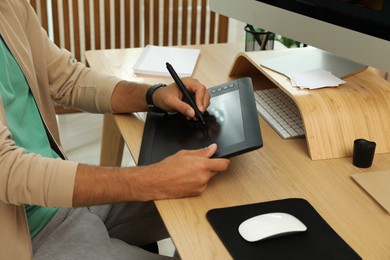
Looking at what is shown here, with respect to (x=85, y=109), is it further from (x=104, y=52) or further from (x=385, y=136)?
(x=385, y=136)

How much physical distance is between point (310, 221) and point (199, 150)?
251mm

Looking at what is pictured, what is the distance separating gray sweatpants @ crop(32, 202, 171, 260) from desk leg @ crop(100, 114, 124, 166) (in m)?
0.59

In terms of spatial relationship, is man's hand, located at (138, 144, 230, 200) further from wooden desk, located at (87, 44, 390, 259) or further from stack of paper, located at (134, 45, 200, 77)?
stack of paper, located at (134, 45, 200, 77)

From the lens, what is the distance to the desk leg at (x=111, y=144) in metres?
1.96

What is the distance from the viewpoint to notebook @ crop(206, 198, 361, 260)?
86 cm

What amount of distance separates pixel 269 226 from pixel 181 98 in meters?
0.50

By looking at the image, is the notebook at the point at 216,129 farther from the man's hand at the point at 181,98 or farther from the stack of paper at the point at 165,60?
the stack of paper at the point at 165,60

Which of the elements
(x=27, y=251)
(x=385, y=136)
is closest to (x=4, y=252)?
(x=27, y=251)

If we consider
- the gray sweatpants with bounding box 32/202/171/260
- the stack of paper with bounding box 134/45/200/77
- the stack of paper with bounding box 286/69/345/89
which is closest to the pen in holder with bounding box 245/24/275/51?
the stack of paper with bounding box 134/45/200/77

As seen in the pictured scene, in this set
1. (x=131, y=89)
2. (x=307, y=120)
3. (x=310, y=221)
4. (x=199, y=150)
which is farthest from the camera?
(x=131, y=89)

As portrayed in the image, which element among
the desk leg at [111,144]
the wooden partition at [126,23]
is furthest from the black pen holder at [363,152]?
the wooden partition at [126,23]

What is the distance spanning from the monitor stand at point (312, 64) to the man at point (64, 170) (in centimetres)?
24

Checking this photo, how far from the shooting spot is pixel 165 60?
172cm

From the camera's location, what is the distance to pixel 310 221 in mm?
952
